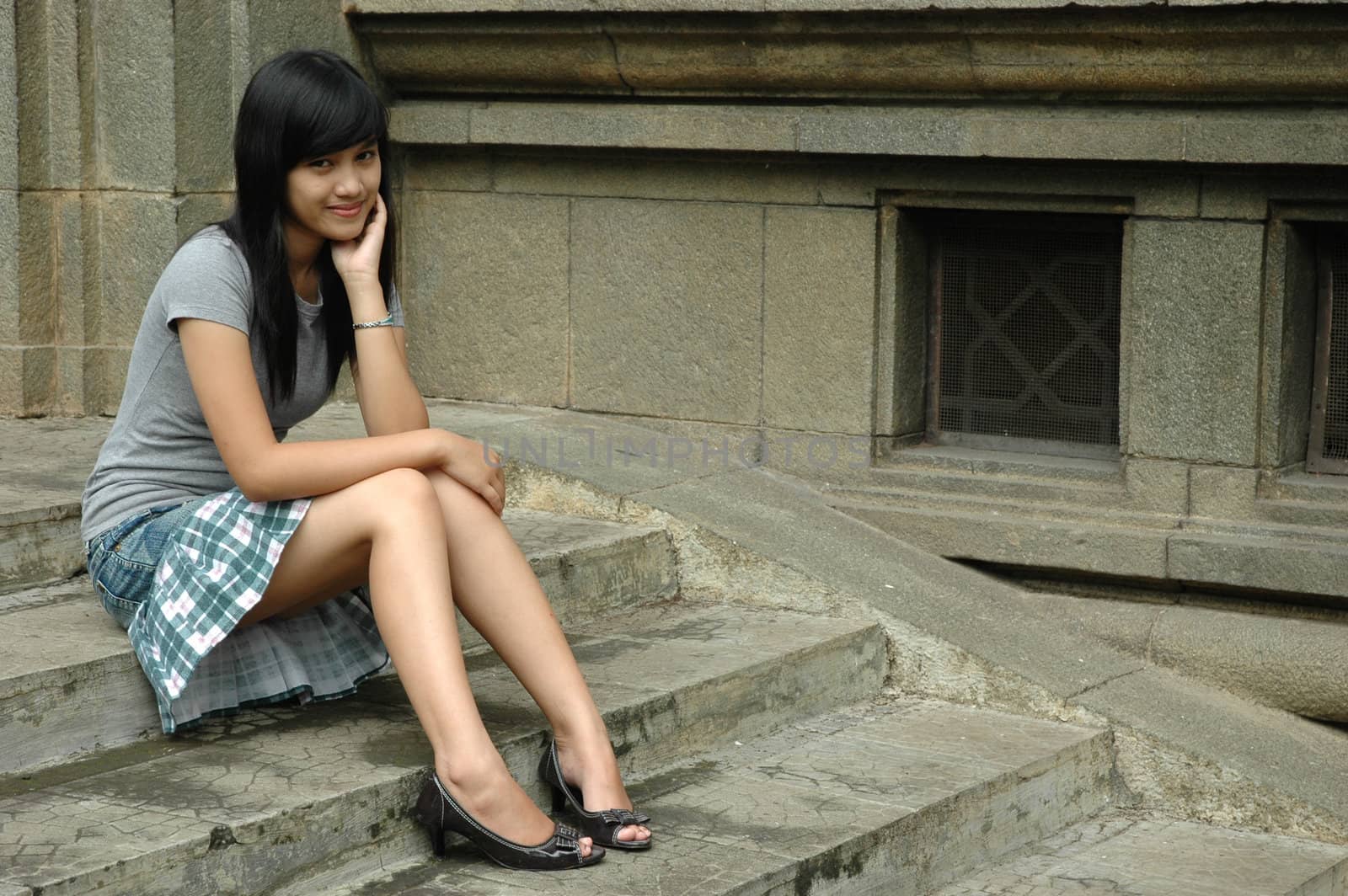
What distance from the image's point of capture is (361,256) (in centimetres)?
359

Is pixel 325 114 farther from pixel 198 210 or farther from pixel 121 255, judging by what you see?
pixel 121 255

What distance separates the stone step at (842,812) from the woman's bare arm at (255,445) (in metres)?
0.72

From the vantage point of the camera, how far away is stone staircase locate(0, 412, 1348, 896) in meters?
3.11

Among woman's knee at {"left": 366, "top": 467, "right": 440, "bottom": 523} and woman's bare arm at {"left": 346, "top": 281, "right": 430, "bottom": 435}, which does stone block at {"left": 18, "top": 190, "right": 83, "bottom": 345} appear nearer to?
woman's bare arm at {"left": 346, "top": 281, "right": 430, "bottom": 435}

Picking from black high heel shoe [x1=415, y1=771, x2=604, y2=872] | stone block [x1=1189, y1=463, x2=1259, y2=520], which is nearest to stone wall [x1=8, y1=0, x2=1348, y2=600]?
stone block [x1=1189, y1=463, x2=1259, y2=520]

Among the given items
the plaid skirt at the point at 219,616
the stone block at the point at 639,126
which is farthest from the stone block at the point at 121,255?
the plaid skirt at the point at 219,616

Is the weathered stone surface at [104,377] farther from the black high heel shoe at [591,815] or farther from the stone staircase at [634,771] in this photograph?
the black high heel shoe at [591,815]

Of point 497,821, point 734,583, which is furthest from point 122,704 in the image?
point 734,583

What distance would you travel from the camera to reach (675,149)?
5445mm

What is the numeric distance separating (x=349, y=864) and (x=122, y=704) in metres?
0.64

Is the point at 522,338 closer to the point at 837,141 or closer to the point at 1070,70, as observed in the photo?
the point at 837,141

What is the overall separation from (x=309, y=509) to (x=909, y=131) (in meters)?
2.46

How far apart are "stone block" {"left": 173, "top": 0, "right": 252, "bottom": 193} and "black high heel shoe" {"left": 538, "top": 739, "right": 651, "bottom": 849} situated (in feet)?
9.57

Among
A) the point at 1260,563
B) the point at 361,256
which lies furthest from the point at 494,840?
the point at 1260,563
